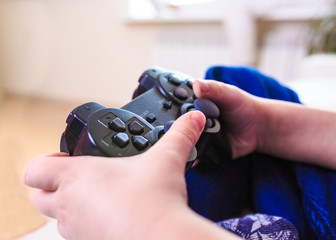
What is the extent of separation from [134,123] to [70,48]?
1.96 meters

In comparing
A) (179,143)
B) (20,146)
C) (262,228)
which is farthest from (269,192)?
(20,146)

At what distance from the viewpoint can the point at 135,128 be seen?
265mm

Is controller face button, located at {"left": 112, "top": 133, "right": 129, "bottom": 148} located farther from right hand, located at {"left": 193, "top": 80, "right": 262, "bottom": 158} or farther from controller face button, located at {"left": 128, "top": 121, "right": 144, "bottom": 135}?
A: right hand, located at {"left": 193, "top": 80, "right": 262, "bottom": 158}

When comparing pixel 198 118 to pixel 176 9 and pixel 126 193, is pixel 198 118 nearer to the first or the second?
pixel 126 193

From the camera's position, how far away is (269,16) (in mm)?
1308

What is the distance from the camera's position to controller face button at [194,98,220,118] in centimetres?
34

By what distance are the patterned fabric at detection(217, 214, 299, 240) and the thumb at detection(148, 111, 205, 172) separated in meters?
0.10

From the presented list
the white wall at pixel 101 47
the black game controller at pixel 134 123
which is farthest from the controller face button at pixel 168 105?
the white wall at pixel 101 47

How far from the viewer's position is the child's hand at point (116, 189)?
0.18m

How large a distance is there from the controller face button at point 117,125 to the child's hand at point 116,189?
0.13 ft

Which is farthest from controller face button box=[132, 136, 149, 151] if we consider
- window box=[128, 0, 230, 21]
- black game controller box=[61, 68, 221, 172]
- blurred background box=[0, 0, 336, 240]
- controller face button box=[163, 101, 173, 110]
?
window box=[128, 0, 230, 21]

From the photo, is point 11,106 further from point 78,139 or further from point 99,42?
point 78,139

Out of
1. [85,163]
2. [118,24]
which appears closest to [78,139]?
[85,163]

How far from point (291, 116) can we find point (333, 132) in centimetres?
6
